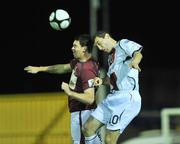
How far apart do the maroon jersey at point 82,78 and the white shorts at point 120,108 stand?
0.42 metres

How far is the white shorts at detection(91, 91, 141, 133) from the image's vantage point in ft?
33.3

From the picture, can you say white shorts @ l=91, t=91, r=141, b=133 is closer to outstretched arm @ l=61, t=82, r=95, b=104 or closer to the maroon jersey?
outstretched arm @ l=61, t=82, r=95, b=104

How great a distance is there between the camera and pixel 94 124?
10.3 meters

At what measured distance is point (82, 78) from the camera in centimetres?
1051

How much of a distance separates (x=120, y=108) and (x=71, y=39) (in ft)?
45.5

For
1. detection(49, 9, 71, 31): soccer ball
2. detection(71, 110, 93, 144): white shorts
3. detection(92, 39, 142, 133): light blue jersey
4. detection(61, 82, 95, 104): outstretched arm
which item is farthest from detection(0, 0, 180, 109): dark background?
detection(92, 39, 142, 133): light blue jersey

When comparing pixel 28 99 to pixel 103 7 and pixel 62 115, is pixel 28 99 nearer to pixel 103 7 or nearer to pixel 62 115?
pixel 62 115

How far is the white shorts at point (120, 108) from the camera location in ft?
33.3

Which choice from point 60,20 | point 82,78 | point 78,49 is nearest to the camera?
point 82,78

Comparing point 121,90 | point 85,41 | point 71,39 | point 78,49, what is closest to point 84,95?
point 121,90

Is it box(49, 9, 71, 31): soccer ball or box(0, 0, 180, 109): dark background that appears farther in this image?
box(0, 0, 180, 109): dark background

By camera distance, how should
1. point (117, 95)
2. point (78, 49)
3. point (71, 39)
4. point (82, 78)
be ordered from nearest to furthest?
point (117, 95) → point (82, 78) → point (78, 49) → point (71, 39)

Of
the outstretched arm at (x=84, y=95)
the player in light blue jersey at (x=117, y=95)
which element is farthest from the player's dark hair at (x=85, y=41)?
the outstretched arm at (x=84, y=95)

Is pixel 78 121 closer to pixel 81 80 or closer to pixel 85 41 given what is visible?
pixel 81 80
